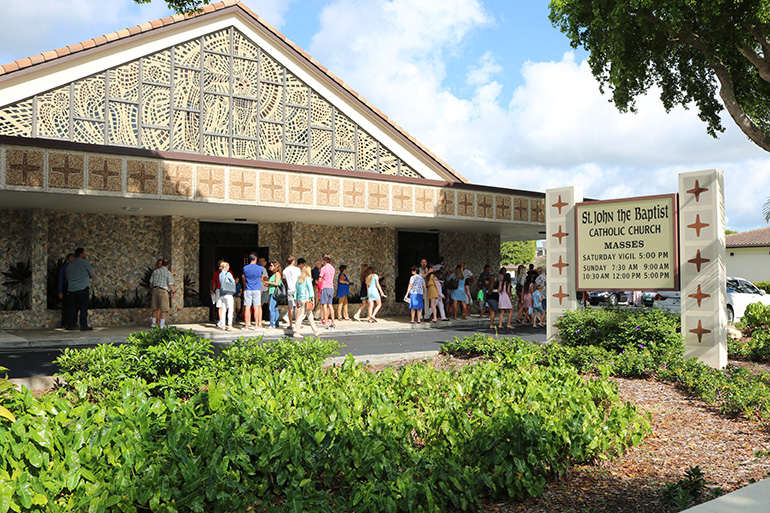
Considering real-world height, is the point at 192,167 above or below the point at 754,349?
above

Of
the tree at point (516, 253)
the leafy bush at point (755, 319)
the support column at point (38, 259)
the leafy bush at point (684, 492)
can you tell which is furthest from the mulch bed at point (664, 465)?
the tree at point (516, 253)

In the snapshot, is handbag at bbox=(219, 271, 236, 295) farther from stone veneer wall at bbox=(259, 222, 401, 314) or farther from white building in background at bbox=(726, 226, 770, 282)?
white building in background at bbox=(726, 226, 770, 282)

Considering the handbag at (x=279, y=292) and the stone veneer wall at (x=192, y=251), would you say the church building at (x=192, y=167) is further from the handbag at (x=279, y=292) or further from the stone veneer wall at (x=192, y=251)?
the handbag at (x=279, y=292)

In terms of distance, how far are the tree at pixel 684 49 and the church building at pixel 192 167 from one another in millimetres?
5399

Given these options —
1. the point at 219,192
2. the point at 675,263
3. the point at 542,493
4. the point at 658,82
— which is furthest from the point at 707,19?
the point at 542,493

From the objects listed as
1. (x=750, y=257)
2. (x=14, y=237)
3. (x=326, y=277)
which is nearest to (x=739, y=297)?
(x=326, y=277)

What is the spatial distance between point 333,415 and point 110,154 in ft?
38.2

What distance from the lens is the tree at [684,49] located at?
14.2 metres

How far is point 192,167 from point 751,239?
4601cm

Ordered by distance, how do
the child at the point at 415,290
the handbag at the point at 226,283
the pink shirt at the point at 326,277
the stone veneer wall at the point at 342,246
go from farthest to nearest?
the stone veneer wall at the point at 342,246, the child at the point at 415,290, the pink shirt at the point at 326,277, the handbag at the point at 226,283

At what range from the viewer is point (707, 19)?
13586 millimetres

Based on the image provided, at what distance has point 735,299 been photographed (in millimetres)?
20812

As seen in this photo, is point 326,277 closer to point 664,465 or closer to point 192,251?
point 192,251

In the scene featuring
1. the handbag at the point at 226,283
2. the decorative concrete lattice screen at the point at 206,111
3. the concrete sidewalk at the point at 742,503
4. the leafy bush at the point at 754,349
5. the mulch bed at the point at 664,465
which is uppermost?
the decorative concrete lattice screen at the point at 206,111
